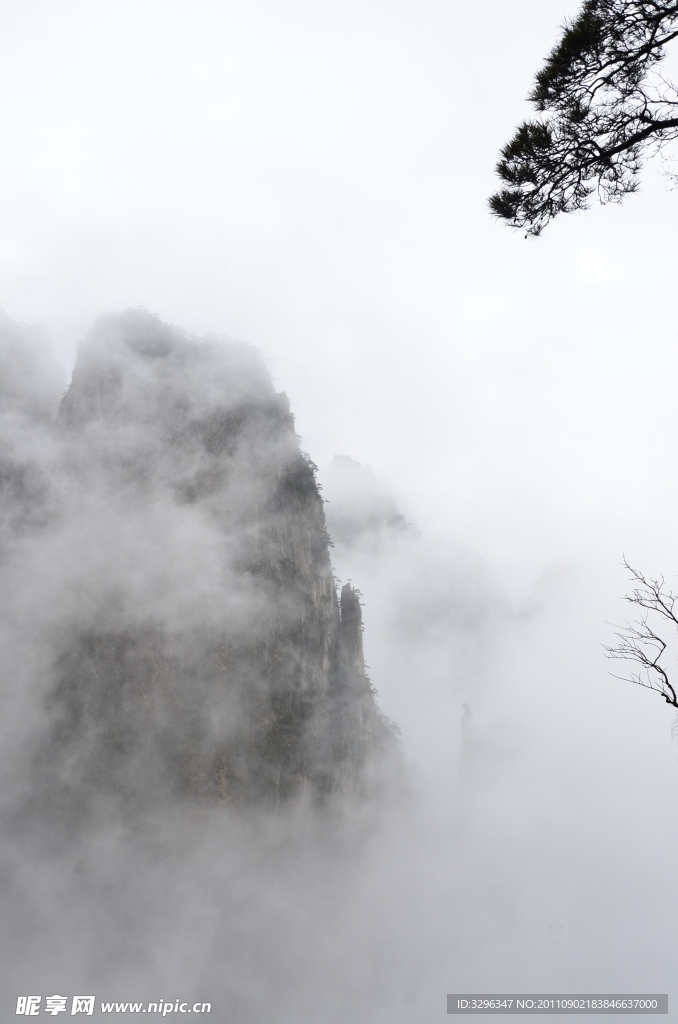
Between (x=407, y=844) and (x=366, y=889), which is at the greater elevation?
(x=407, y=844)

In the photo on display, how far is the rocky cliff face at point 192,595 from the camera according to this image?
2461cm

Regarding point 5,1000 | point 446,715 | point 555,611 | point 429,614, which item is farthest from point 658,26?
point 555,611

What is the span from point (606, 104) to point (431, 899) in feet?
152

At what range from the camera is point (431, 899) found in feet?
123

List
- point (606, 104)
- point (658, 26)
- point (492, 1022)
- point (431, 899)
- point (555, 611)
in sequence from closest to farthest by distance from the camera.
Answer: point (658, 26)
point (606, 104)
point (431, 899)
point (492, 1022)
point (555, 611)

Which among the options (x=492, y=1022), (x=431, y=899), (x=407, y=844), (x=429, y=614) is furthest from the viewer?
(x=429, y=614)

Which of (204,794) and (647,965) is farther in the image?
(647,965)

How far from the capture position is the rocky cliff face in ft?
80.7

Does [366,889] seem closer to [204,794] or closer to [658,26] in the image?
[204,794]

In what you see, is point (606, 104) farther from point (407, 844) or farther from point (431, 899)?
point (431, 899)

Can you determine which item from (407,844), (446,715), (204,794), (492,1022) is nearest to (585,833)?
(446,715)

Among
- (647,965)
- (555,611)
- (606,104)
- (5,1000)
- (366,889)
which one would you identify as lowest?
(647,965)

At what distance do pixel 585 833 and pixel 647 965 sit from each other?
18934 mm

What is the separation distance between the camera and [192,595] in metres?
26.4
